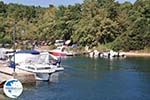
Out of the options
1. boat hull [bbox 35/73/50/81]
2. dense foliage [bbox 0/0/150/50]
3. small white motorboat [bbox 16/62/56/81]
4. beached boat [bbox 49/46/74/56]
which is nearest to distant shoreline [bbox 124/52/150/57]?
dense foliage [bbox 0/0/150/50]

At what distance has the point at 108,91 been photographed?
41.2 meters

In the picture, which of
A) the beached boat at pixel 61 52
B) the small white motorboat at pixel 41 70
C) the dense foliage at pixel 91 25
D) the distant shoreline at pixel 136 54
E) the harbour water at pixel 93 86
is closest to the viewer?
the harbour water at pixel 93 86

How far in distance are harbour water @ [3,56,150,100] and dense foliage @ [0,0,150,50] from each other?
32.9 meters

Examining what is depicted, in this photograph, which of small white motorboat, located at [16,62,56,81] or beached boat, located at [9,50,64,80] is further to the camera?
beached boat, located at [9,50,64,80]

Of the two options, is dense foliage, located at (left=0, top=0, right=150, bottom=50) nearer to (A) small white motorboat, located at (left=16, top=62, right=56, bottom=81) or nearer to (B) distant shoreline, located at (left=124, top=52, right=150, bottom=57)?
(B) distant shoreline, located at (left=124, top=52, right=150, bottom=57)

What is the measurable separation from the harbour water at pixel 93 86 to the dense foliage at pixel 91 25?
32.9 metres

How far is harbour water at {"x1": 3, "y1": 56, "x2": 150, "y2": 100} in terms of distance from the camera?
38188mm

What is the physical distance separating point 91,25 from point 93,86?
54.7m

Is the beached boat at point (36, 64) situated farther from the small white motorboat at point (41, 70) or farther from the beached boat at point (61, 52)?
the beached boat at point (61, 52)

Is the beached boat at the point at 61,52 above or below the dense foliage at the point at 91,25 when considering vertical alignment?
below

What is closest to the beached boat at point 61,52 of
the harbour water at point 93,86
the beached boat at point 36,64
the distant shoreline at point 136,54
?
the distant shoreline at point 136,54

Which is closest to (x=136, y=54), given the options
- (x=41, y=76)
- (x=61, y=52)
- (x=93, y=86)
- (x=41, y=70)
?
(x=61, y=52)

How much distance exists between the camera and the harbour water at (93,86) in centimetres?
3819

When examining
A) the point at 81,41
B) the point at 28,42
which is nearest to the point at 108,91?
the point at 81,41
